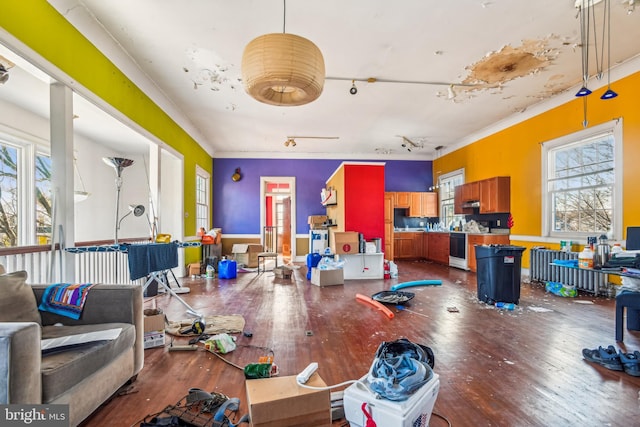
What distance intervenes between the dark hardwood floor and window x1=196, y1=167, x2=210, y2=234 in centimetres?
339

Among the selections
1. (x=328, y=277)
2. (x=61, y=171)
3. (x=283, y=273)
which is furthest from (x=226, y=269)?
(x=61, y=171)

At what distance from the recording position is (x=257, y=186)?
29.8 ft

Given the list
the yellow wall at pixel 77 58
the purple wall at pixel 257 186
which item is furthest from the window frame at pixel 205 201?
the yellow wall at pixel 77 58

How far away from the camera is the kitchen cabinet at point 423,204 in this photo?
905cm

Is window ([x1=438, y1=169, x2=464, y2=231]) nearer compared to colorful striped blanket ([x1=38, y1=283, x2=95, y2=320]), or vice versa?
colorful striped blanket ([x1=38, y1=283, x2=95, y2=320])

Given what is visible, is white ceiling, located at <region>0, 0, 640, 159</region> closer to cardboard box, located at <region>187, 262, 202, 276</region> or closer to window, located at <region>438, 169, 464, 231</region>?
window, located at <region>438, 169, 464, 231</region>

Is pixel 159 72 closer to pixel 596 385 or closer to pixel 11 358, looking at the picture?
pixel 11 358

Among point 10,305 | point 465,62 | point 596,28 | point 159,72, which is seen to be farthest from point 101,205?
point 596,28

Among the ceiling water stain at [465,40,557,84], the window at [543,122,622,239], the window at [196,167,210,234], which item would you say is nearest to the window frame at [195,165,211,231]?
the window at [196,167,210,234]

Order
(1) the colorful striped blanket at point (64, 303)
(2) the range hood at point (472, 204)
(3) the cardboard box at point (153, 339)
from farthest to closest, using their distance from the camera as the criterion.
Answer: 1. (2) the range hood at point (472, 204)
2. (3) the cardboard box at point (153, 339)
3. (1) the colorful striped blanket at point (64, 303)

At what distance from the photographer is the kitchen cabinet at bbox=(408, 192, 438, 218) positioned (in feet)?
29.7

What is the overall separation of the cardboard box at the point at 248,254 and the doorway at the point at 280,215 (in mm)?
1130

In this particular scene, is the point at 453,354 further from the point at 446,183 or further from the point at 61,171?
the point at 446,183

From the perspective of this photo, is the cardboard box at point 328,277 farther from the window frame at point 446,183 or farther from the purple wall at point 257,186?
the window frame at point 446,183
